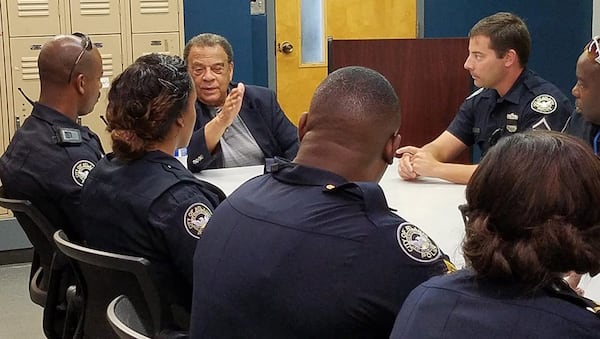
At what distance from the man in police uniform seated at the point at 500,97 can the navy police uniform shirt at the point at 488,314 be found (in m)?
2.02

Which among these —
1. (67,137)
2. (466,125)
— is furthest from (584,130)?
(67,137)

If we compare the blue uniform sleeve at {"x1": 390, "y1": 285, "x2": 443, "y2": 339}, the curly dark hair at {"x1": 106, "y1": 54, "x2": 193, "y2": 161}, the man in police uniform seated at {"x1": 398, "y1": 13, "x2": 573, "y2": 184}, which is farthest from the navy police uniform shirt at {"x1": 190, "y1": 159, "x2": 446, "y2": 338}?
the man in police uniform seated at {"x1": 398, "y1": 13, "x2": 573, "y2": 184}

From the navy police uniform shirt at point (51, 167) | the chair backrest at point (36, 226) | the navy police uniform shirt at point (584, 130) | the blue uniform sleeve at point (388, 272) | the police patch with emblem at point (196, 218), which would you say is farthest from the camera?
the navy police uniform shirt at point (584, 130)

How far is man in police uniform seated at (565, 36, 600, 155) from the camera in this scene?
2.69 m

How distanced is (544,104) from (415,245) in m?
2.05

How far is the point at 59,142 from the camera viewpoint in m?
2.66

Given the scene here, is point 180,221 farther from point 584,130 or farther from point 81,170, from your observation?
point 584,130

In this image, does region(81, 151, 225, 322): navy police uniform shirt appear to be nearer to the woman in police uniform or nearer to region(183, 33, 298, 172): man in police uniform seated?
the woman in police uniform

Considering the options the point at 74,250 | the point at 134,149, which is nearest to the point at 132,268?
the point at 74,250

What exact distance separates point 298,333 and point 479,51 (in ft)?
7.71

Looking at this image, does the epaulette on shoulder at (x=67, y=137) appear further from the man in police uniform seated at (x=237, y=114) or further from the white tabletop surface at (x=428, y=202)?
the man in police uniform seated at (x=237, y=114)

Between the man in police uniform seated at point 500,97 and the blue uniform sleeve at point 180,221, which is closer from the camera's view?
the blue uniform sleeve at point 180,221

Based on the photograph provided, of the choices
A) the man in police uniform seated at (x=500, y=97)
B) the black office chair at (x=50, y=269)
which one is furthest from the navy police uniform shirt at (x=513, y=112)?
the black office chair at (x=50, y=269)

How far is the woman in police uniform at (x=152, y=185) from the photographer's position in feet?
6.46
